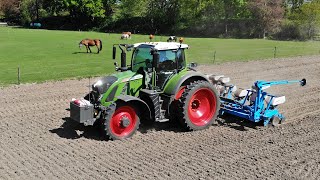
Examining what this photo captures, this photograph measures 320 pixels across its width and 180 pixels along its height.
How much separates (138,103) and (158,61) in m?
1.17

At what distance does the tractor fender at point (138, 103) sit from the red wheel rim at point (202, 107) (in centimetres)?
121

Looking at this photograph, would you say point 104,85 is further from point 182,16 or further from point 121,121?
point 182,16

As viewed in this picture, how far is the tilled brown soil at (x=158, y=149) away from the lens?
307 inches

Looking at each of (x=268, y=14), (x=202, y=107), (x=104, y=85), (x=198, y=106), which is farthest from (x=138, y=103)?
(x=268, y=14)

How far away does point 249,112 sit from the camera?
1059 centimetres

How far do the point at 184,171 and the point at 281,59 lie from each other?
65.2 ft

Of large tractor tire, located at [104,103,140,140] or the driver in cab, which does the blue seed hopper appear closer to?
the driver in cab

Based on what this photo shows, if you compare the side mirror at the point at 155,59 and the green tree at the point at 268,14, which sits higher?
the green tree at the point at 268,14

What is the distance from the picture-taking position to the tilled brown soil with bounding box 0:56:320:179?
7789 mm

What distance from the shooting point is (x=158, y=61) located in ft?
32.2

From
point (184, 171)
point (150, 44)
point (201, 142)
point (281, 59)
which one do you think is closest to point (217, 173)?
point (184, 171)

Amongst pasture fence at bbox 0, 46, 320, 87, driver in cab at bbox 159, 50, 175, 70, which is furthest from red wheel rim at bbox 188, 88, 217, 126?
pasture fence at bbox 0, 46, 320, 87

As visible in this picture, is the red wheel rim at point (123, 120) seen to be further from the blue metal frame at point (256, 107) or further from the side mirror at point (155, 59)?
the blue metal frame at point (256, 107)

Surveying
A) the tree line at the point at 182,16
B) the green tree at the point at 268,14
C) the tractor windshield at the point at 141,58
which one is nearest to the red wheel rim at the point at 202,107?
the tractor windshield at the point at 141,58
